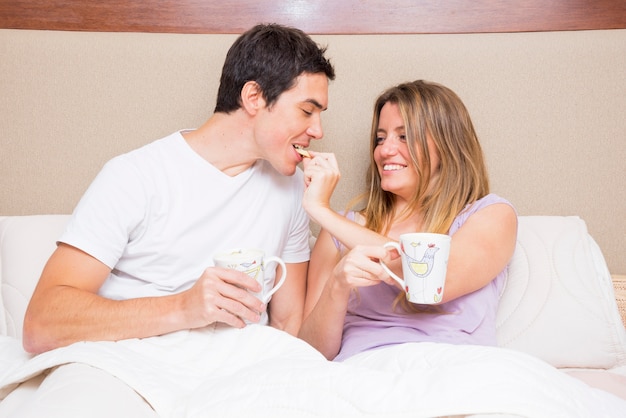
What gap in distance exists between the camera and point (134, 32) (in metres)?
1.85

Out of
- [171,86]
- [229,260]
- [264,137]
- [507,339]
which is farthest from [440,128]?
[171,86]

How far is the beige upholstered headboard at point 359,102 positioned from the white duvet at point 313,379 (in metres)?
0.76

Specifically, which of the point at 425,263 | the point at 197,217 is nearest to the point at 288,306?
the point at 197,217

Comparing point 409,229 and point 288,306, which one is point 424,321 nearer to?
point 409,229

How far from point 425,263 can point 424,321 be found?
353 millimetres

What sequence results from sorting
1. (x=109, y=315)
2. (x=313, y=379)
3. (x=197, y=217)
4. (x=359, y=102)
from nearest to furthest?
(x=313, y=379)
(x=109, y=315)
(x=197, y=217)
(x=359, y=102)

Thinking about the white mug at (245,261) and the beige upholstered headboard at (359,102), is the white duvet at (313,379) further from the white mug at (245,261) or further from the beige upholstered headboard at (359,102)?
the beige upholstered headboard at (359,102)

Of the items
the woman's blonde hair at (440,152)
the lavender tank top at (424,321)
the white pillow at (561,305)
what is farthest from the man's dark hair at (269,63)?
the white pillow at (561,305)

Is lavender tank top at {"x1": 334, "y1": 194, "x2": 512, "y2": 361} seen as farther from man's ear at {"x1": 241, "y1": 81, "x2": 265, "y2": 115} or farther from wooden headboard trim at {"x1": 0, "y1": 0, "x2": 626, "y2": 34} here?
wooden headboard trim at {"x1": 0, "y1": 0, "x2": 626, "y2": 34}

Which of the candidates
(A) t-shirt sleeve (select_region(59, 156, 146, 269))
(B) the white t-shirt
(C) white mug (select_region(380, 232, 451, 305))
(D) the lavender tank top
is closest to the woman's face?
(D) the lavender tank top

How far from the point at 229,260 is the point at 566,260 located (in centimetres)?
93

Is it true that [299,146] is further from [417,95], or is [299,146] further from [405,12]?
[405,12]

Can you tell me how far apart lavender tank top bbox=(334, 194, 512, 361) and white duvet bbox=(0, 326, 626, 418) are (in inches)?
6.3

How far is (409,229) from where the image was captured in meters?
1.49
